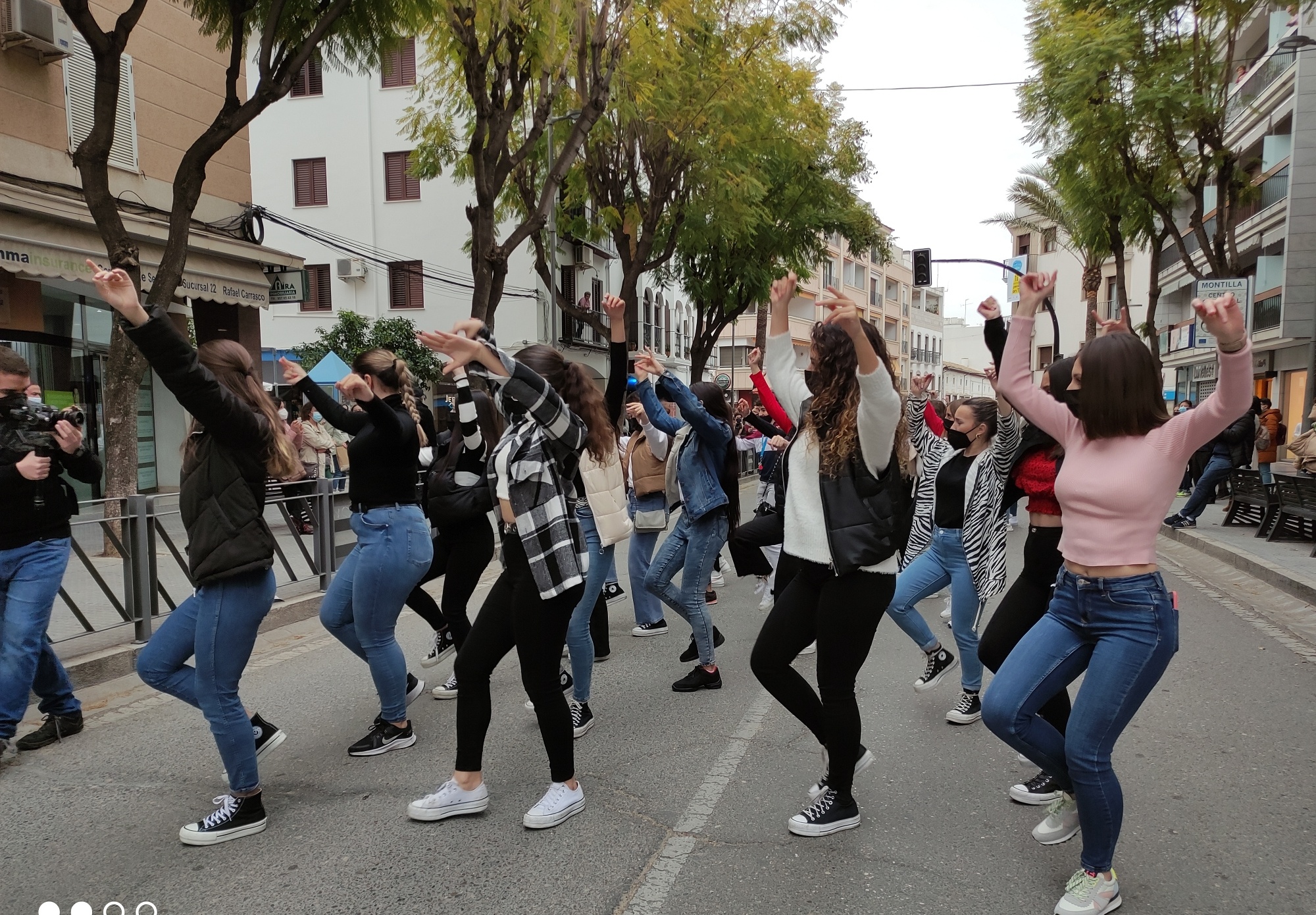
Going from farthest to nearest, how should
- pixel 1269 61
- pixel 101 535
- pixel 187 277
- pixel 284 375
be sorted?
pixel 1269 61 → pixel 187 277 → pixel 101 535 → pixel 284 375

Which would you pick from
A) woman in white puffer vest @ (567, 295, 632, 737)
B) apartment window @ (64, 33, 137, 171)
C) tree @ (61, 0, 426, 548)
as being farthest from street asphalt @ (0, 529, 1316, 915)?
apartment window @ (64, 33, 137, 171)

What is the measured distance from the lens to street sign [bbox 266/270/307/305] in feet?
48.0

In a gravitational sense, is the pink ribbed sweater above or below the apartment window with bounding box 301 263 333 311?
below

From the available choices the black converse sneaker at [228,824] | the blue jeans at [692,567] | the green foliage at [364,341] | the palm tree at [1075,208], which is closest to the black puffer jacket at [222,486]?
the black converse sneaker at [228,824]

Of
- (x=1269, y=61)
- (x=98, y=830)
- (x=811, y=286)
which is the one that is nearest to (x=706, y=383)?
(x=98, y=830)

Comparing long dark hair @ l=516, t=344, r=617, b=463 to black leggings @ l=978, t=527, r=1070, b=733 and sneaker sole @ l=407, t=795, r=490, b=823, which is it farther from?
black leggings @ l=978, t=527, r=1070, b=733

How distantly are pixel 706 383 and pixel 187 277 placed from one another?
8.96 m

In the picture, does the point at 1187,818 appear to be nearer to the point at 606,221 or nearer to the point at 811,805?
the point at 811,805

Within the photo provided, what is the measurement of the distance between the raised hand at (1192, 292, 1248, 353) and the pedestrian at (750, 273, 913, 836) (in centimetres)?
93

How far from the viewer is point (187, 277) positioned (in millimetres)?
12133

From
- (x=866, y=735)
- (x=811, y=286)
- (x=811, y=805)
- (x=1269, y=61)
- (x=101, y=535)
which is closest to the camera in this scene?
(x=811, y=805)

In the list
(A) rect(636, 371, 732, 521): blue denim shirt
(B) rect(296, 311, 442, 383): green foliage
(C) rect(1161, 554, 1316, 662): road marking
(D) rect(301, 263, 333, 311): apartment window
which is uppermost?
(D) rect(301, 263, 333, 311): apartment window

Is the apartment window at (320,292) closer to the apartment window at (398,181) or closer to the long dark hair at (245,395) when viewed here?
the apartment window at (398,181)

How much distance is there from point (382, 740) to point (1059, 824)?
2.88 meters
